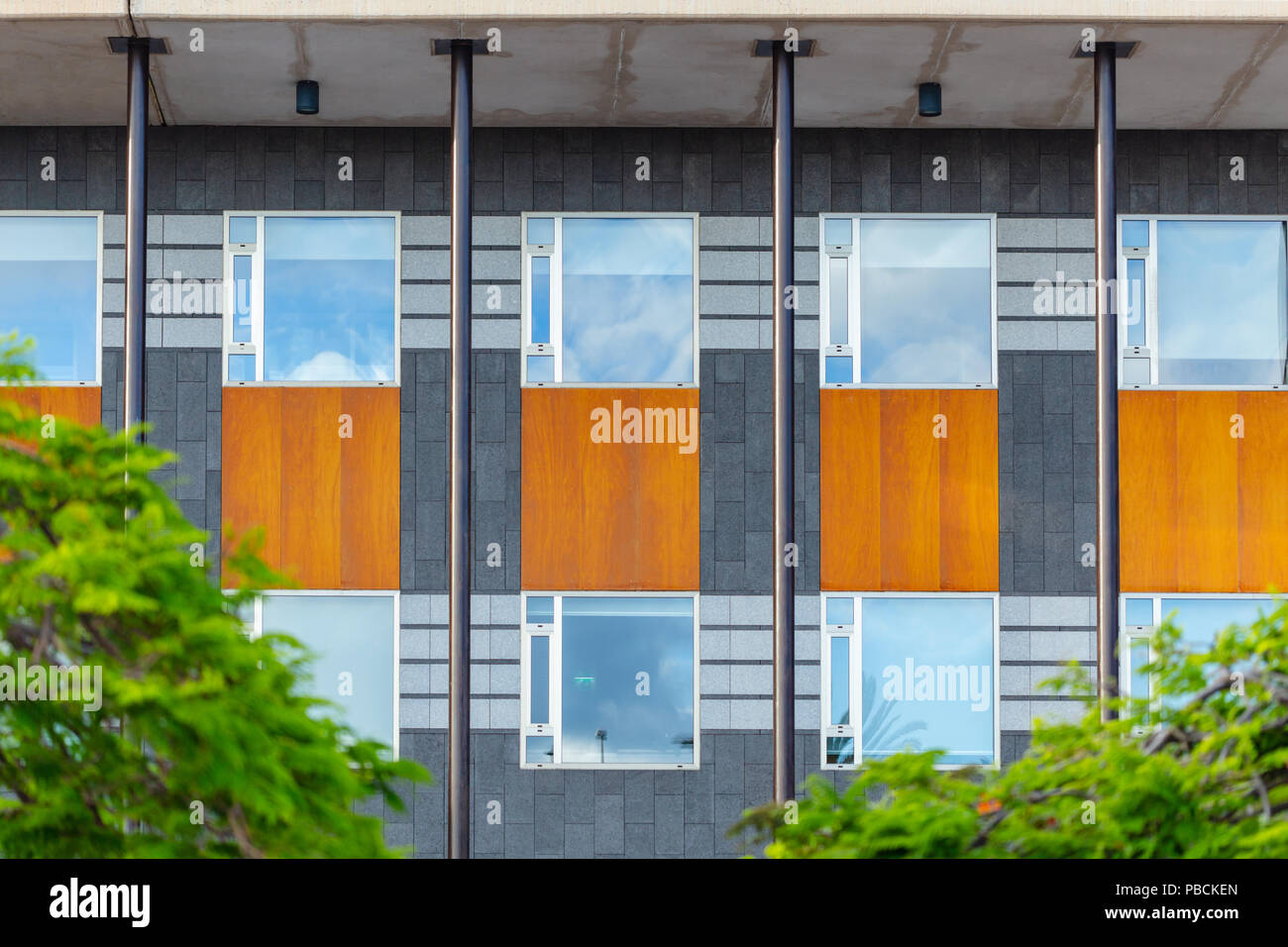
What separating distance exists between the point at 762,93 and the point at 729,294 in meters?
1.81

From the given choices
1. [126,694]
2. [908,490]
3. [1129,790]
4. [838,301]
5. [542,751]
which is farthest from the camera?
[838,301]

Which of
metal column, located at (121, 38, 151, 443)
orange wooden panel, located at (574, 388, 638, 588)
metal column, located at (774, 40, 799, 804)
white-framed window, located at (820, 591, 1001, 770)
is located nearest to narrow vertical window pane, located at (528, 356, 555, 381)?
orange wooden panel, located at (574, 388, 638, 588)

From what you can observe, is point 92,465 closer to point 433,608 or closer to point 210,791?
point 210,791

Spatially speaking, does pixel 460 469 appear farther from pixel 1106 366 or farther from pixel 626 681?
pixel 1106 366

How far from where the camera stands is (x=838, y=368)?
1255 cm

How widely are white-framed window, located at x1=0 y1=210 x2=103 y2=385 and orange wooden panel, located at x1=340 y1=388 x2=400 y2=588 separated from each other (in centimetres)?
264

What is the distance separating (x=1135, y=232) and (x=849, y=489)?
11.9 ft

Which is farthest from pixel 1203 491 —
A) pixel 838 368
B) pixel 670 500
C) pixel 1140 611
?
pixel 670 500

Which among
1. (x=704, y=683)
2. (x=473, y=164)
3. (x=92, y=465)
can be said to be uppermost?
(x=473, y=164)

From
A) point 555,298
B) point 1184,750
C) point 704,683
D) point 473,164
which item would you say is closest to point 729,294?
point 555,298

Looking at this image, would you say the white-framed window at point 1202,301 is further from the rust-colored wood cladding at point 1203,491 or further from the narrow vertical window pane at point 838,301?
the narrow vertical window pane at point 838,301

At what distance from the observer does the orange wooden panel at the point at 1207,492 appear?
12.3m
